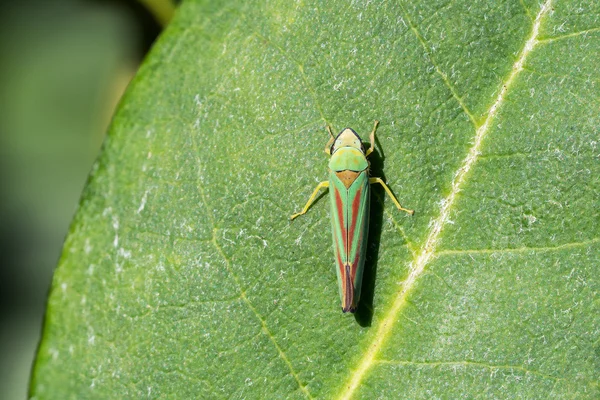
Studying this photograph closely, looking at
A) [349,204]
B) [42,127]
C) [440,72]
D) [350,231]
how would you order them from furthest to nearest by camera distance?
[42,127]
[349,204]
[350,231]
[440,72]

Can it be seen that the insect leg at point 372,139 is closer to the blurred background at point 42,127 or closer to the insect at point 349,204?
the insect at point 349,204

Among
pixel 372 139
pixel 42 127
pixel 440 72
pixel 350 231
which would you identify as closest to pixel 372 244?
pixel 350 231

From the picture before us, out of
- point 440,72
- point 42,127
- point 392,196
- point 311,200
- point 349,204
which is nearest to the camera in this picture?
point 440,72

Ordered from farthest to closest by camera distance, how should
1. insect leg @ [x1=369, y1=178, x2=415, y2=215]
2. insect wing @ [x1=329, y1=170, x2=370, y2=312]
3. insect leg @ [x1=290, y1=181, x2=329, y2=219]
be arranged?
1. insect leg @ [x1=290, y1=181, x2=329, y2=219]
2. insect wing @ [x1=329, y1=170, x2=370, y2=312]
3. insect leg @ [x1=369, y1=178, x2=415, y2=215]

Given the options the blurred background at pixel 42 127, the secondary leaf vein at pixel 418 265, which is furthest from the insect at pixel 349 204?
the blurred background at pixel 42 127

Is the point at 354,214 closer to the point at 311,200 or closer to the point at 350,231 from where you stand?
the point at 350,231

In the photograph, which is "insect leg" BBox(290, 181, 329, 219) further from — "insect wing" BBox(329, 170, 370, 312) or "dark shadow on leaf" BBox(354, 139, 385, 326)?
"dark shadow on leaf" BBox(354, 139, 385, 326)

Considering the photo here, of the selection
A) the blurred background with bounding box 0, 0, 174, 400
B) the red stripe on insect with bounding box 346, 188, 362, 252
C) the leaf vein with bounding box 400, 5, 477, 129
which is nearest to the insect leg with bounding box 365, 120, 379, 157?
the red stripe on insect with bounding box 346, 188, 362, 252
